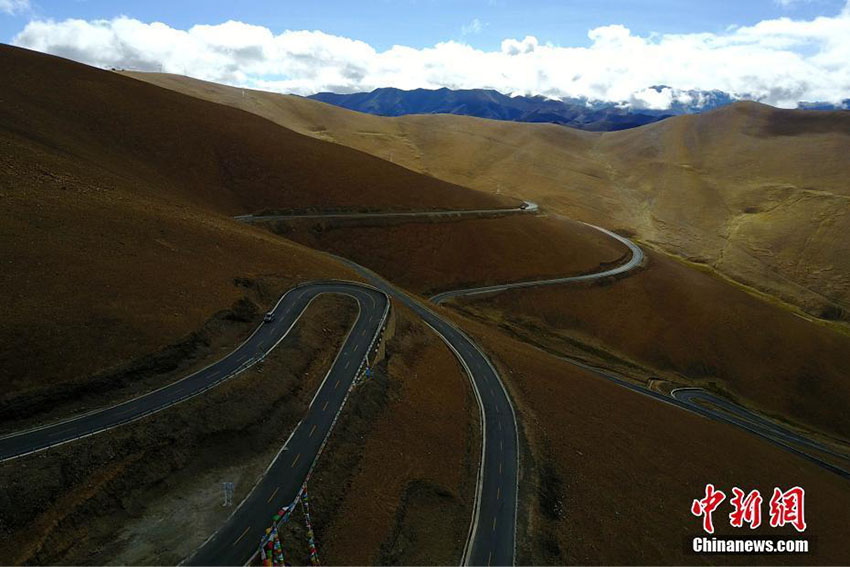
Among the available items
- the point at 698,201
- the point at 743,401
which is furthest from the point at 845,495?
the point at 698,201

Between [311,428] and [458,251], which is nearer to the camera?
[311,428]

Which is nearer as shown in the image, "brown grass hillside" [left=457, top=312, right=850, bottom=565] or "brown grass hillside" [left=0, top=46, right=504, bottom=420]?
"brown grass hillside" [left=0, top=46, right=504, bottom=420]

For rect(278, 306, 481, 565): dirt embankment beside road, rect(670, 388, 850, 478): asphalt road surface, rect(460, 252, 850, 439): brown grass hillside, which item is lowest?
rect(670, 388, 850, 478): asphalt road surface

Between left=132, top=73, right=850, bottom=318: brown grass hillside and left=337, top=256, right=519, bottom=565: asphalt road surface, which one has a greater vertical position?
left=132, top=73, right=850, bottom=318: brown grass hillside

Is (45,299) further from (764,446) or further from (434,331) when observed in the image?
(764,446)

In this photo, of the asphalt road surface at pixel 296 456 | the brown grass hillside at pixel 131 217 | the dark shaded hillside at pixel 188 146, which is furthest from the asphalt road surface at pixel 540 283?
the asphalt road surface at pixel 296 456

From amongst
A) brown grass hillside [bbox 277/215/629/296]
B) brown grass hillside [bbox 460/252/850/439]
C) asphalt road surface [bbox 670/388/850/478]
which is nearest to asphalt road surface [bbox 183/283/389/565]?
brown grass hillside [bbox 277/215/629/296]

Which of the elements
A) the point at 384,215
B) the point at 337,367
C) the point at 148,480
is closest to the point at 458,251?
the point at 384,215

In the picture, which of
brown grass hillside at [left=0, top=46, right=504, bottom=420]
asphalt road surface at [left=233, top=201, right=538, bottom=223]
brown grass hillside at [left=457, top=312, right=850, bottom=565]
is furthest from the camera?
asphalt road surface at [left=233, top=201, right=538, bottom=223]

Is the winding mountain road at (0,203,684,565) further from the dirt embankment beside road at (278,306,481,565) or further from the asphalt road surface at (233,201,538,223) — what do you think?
the asphalt road surface at (233,201,538,223)

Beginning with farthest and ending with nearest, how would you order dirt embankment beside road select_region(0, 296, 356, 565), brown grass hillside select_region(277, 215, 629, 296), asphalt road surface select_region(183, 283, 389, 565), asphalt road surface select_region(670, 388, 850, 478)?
brown grass hillside select_region(277, 215, 629, 296), asphalt road surface select_region(670, 388, 850, 478), asphalt road surface select_region(183, 283, 389, 565), dirt embankment beside road select_region(0, 296, 356, 565)

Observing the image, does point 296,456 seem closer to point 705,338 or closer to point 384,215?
point 384,215

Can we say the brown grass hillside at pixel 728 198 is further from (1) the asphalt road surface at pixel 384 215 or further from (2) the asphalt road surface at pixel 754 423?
(2) the asphalt road surface at pixel 754 423
